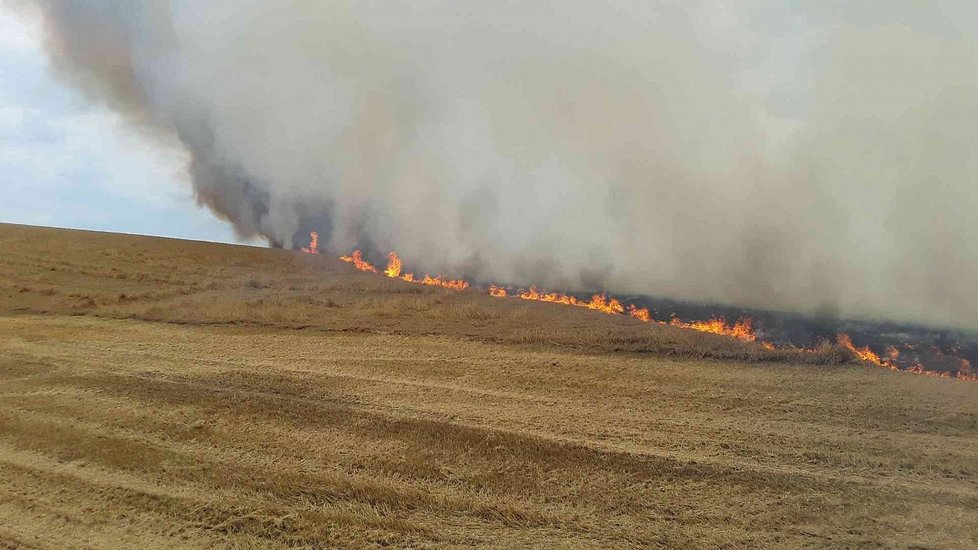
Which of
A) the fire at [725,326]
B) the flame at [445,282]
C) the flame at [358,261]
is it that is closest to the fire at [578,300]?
the fire at [725,326]

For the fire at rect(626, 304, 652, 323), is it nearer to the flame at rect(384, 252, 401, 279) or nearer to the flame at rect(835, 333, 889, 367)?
the flame at rect(835, 333, 889, 367)

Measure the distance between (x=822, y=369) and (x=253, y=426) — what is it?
484 centimetres

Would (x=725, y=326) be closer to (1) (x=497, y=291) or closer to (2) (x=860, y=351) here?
(2) (x=860, y=351)

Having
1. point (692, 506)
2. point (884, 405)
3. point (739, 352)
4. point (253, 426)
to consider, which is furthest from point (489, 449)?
point (884, 405)

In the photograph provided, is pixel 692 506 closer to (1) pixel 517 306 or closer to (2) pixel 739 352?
(2) pixel 739 352

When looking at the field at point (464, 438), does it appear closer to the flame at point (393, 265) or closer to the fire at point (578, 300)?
the fire at point (578, 300)

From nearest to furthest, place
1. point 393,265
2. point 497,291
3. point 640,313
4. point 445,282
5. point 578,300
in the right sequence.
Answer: point 640,313 < point 578,300 < point 497,291 < point 445,282 < point 393,265

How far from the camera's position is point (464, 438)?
3818 millimetres

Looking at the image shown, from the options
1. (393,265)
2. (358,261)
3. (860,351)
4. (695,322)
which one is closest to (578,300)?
(695,322)

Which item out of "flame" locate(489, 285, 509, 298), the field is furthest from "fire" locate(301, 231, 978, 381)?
the field

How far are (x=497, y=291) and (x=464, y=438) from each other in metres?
4.09

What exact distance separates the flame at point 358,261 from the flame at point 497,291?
2.74 m

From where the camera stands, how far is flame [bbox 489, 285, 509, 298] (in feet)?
24.5

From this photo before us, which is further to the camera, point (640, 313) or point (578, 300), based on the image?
point (578, 300)
